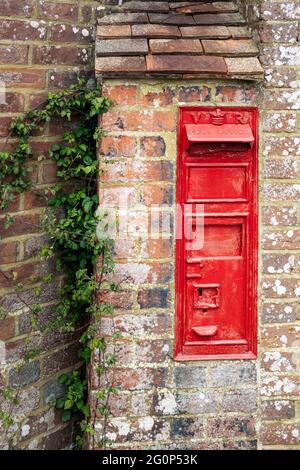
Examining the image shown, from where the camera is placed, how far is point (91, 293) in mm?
2471

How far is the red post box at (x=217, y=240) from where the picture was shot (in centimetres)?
241

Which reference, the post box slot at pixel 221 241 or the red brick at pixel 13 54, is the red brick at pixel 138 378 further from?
the red brick at pixel 13 54

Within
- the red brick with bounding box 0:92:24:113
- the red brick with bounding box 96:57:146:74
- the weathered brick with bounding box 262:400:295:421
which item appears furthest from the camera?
the weathered brick with bounding box 262:400:295:421

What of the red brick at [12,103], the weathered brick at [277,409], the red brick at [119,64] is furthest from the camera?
the weathered brick at [277,409]

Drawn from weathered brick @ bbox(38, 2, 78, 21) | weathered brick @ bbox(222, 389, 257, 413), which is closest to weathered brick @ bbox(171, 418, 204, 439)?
weathered brick @ bbox(222, 389, 257, 413)

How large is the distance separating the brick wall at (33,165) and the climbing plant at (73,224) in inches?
1.9

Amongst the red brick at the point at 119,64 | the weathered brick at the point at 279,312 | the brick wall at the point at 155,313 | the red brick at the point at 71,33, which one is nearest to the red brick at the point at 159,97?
the brick wall at the point at 155,313

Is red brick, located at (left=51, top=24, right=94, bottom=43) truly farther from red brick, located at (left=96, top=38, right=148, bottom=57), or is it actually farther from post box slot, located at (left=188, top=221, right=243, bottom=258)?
post box slot, located at (left=188, top=221, right=243, bottom=258)

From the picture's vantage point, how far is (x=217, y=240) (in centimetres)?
246

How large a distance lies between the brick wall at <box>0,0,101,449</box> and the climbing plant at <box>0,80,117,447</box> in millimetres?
48

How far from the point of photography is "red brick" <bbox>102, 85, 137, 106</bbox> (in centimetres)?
236
